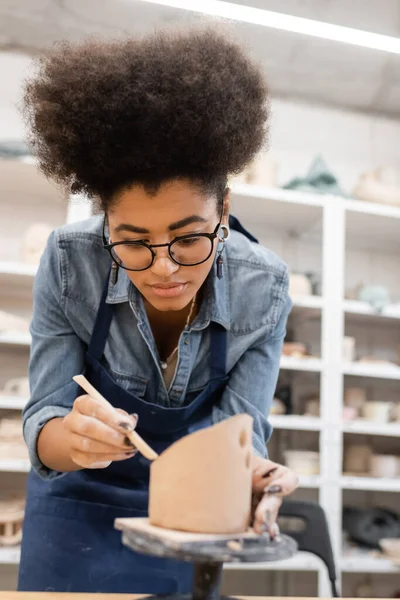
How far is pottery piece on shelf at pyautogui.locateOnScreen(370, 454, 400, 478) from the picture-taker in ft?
9.30

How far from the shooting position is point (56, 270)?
50.3 inches

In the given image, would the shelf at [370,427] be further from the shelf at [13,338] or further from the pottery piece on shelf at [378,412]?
the shelf at [13,338]

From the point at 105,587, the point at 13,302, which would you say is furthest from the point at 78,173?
the point at 13,302

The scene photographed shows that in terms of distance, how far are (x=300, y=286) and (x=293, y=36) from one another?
1407mm

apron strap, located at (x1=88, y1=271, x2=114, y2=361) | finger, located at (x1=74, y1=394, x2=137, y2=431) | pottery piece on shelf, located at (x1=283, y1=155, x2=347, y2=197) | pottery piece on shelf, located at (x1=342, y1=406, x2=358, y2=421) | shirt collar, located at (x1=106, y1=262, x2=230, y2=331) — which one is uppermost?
pottery piece on shelf, located at (x1=283, y1=155, x2=347, y2=197)

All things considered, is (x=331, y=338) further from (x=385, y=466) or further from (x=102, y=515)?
(x=102, y=515)

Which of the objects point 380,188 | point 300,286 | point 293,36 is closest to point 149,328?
point 300,286

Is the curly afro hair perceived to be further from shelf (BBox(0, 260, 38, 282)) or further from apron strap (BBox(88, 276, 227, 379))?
shelf (BBox(0, 260, 38, 282))

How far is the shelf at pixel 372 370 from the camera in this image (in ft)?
9.32

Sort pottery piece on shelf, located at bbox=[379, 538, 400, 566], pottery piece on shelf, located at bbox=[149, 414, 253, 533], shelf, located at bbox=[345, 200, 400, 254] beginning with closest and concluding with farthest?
pottery piece on shelf, located at bbox=[149, 414, 253, 533] < pottery piece on shelf, located at bbox=[379, 538, 400, 566] < shelf, located at bbox=[345, 200, 400, 254]

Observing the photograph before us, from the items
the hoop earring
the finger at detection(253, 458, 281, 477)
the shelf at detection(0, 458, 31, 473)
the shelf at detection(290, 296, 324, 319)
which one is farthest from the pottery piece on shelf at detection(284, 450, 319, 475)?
the finger at detection(253, 458, 281, 477)

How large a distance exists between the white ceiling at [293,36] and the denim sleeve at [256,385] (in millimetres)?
1911

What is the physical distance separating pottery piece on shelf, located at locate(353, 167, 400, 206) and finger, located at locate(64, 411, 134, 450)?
2537 millimetres

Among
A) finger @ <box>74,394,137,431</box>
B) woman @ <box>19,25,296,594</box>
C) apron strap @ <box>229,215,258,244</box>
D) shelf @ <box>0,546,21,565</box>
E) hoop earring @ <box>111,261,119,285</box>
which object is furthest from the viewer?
shelf @ <box>0,546,21,565</box>
